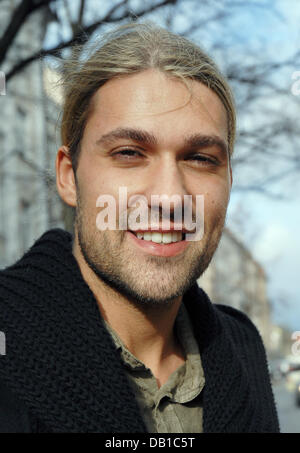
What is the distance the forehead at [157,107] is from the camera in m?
2.01

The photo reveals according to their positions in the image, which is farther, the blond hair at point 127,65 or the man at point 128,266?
the blond hair at point 127,65

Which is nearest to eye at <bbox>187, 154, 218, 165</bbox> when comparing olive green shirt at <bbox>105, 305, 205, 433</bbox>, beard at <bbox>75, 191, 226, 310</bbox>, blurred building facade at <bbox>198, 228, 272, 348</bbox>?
beard at <bbox>75, 191, 226, 310</bbox>

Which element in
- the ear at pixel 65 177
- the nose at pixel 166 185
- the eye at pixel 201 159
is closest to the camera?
the nose at pixel 166 185

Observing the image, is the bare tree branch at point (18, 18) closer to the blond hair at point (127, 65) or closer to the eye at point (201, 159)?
the blond hair at point (127, 65)

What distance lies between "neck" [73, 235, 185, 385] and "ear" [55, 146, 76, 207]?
0.55 ft

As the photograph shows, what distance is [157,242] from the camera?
200 centimetres

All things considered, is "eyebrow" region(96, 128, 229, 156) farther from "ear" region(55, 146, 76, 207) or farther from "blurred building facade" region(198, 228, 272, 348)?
"blurred building facade" region(198, 228, 272, 348)

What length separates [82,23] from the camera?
6.00 metres

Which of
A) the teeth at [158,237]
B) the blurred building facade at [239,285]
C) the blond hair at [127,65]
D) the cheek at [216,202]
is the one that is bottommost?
the teeth at [158,237]

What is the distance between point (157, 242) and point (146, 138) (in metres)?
0.32

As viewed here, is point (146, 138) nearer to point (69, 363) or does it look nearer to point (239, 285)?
point (69, 363)

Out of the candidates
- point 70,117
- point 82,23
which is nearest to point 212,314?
point 70,117

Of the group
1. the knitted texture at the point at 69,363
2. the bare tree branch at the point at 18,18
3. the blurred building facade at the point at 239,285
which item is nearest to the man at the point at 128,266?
the knitted texture at the point at 69,363

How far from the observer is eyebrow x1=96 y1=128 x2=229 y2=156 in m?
1.99
